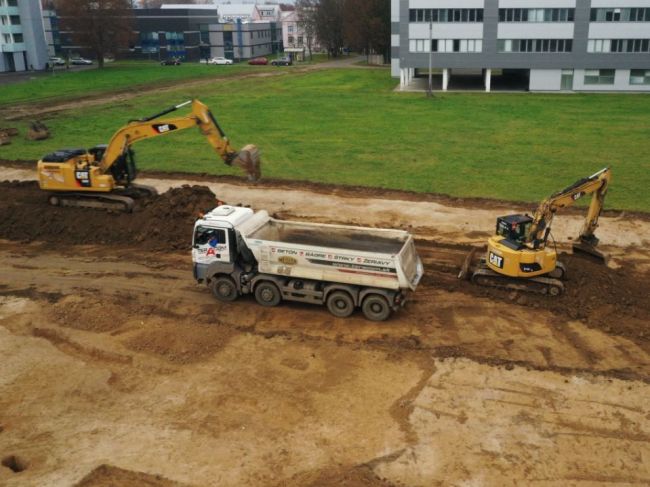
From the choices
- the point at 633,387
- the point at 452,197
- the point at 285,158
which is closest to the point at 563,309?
the point at 633,387

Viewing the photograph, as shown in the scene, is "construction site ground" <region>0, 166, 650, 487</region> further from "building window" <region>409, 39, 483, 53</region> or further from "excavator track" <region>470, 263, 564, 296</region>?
"building window" <region>409, 39, 483, 53</region>

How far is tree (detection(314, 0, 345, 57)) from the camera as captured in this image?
387 ft

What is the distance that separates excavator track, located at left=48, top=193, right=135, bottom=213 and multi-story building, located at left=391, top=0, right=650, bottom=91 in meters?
46.7

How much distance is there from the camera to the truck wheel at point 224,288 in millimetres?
18562

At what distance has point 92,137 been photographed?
4188cm

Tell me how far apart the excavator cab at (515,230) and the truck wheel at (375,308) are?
4253 mm

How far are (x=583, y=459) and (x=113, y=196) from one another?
66.4 feet

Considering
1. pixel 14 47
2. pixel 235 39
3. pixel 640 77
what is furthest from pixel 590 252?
pixel 235 39

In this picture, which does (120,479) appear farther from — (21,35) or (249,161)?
(21,35)

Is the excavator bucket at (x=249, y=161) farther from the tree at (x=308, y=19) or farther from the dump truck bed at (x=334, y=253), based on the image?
the tree at (x=308, y=19)

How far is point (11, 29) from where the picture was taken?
97.4 meters

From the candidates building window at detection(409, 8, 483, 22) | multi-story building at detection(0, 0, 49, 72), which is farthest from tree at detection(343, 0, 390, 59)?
multi-story building at detection(0, 0, 49, 72)

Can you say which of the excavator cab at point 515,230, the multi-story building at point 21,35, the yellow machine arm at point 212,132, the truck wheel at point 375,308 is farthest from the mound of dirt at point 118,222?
the multi-story building at point 21,35

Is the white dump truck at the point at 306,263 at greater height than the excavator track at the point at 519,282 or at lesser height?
greater
